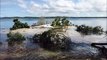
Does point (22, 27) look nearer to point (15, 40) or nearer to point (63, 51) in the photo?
point (15, 40)

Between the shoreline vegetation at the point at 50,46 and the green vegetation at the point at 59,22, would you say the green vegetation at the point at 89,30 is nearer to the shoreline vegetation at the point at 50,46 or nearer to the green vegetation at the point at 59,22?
the green vegetation at the point at 59,22

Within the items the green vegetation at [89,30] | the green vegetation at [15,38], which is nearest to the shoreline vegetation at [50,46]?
the green vegetation at [15,38]

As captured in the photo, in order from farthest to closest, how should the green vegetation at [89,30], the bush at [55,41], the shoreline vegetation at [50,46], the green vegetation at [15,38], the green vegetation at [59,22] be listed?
the green vegetation at [89,30], the green vegetation at [59,22], the green vegetation at [15,38], the bush at [55,41], the shoreline vegetation at [50,46]

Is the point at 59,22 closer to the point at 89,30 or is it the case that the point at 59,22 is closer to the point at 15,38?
the point at 89,30

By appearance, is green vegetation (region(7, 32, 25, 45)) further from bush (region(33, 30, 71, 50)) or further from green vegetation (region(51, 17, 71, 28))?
green vegetation (region(51, 17, 71, 28))

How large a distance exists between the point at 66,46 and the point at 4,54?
367 centimetres

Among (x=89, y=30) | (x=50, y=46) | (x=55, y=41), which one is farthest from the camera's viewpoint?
(x=89, y=30)

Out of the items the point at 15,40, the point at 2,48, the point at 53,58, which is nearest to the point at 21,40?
the point at 15,40

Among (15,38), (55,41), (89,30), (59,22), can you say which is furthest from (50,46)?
(89,30)

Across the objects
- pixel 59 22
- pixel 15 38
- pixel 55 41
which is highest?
pixel 59 22

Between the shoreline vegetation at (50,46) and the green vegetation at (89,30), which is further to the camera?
the green vegetation at (89,30)

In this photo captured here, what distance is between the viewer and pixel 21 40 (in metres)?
17.5

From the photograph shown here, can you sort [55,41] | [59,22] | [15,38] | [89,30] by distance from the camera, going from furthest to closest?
[89,30] < [59,22] < [15,38] < [55,41]

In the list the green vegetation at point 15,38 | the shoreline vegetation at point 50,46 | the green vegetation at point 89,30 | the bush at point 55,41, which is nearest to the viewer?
the shoreline vegetation at point 50,46
